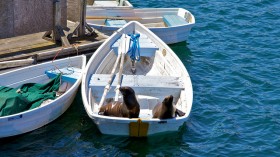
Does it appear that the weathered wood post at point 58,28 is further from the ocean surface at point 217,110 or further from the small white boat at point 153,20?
the small white boat at point 153,20

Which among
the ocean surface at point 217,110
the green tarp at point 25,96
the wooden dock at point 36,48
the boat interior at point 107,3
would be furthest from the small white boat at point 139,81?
the boat interior at point 107,3

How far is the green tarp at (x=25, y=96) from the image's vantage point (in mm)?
13680

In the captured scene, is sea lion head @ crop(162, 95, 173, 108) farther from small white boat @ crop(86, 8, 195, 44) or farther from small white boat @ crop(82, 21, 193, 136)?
small white boat @ crop(86, 8, 195, 44)

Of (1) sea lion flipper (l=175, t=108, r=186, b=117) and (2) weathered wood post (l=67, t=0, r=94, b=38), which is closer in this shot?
(1) sea lion flipper (l=175, t=108, r=186, b=117)

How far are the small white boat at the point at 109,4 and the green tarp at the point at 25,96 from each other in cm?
591

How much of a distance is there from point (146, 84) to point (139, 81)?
26 cm

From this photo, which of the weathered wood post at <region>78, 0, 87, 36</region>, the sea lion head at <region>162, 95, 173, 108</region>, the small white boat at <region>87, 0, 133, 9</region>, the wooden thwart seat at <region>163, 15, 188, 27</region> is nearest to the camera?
the sea lion head at <region>162, 95, 173, 108</region>

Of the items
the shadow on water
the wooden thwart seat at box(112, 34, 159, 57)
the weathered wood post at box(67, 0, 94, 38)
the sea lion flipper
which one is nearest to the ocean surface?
the shadow on water

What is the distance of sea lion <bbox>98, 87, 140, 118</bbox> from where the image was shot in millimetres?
13453

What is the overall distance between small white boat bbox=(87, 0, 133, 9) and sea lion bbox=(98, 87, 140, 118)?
297 inches

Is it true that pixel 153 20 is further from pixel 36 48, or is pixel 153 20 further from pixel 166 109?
pixel 166 109

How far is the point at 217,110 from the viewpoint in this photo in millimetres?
15828

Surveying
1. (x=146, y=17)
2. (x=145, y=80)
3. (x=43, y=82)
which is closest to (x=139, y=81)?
(x=145, y=80)

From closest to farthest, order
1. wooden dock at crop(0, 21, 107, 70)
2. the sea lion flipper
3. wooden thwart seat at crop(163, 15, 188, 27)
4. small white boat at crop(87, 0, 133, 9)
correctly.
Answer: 1. the sea lion flipper
2. wooden dock at crop(0, 21, 107, 70)
3. wooden thwart seat at crop(163, 15, 188, 27)
4. small white boat at crop(87, 0, 133, 9)
